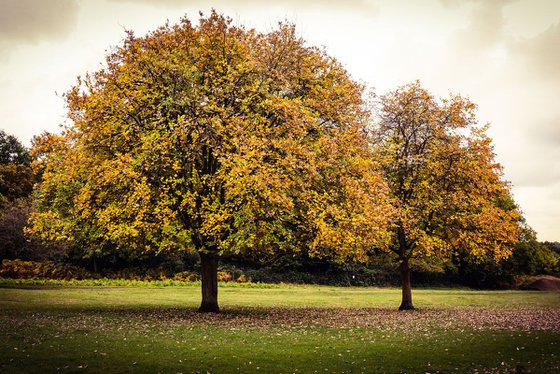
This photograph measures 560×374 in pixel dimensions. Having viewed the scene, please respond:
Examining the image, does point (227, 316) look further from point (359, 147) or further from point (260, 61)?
point (260, 61)

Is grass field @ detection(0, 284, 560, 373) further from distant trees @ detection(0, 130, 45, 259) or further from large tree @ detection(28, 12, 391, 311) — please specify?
distant trees @ detection(0, 130, 45, 259)

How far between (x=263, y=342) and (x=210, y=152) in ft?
36.6

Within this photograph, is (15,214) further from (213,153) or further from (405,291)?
(405,291)

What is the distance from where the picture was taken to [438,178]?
2989 centimetres

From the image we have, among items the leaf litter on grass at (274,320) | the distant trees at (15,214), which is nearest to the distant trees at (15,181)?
the distant trees at (15,214)

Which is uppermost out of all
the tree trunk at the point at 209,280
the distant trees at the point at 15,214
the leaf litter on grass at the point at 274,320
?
the distant trees at the point at 15,214

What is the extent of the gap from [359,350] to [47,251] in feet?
113

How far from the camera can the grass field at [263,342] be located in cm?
1246

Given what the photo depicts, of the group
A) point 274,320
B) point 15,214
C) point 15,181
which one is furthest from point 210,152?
point 15,181

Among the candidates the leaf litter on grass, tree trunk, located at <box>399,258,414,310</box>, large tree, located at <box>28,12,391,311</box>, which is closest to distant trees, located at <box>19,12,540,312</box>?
large tree, located at <box>28,12,391,311</box>

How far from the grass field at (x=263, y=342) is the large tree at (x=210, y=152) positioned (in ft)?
12.1

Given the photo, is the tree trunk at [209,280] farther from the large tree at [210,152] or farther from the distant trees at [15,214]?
the distant trees at [15,214]

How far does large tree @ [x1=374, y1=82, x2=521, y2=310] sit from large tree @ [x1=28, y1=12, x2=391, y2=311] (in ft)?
20.0

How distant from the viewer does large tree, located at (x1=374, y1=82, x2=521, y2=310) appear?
2859 cm
